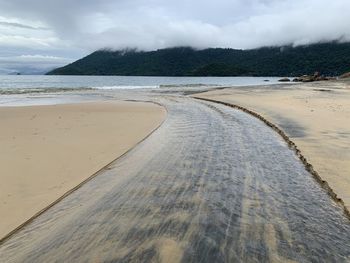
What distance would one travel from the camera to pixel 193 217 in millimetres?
5707

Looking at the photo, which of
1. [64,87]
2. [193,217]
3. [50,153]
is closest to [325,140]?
[193,217]

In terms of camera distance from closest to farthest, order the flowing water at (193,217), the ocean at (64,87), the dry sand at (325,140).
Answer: the flowing water at (193,217) < the dry sand at (325,140) < the ocean at (64,87)

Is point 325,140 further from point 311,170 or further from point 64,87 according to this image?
point 64,87

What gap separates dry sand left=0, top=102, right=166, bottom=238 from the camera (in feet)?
21.7

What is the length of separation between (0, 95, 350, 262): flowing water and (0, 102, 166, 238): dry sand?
416 millimetres

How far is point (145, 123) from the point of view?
16.4 metres

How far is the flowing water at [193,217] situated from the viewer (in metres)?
4.70

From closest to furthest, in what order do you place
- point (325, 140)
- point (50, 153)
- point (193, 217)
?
point (193, 217)
point (50, 153)
point (325, 140)

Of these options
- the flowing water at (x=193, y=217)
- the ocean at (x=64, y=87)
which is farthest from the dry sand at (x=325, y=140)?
the ocean at (x=64, y=87)

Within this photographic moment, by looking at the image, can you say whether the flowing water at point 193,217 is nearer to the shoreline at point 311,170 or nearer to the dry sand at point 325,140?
the shoreline at point 311,170

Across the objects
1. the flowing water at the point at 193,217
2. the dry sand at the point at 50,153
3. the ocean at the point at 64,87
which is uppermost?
the flowing water at the point at 193,217

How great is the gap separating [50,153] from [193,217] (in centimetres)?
535

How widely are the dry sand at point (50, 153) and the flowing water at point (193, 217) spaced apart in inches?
16.4

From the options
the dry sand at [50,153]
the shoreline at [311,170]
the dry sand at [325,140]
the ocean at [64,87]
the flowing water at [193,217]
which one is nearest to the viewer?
the flowing water at [193,217]
